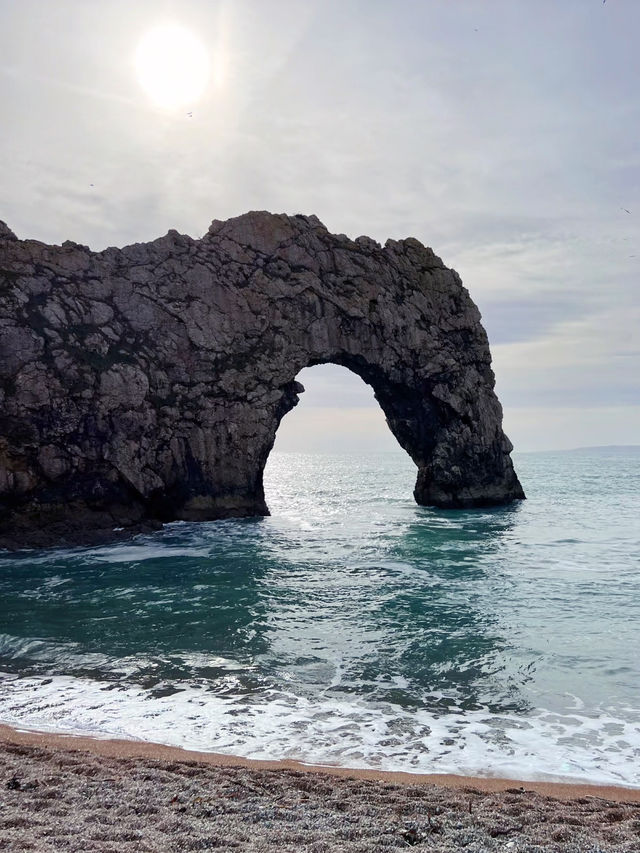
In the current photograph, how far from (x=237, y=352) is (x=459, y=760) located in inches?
1262

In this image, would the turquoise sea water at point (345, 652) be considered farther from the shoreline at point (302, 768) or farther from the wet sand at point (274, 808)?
the wet sand at point (274, 808)

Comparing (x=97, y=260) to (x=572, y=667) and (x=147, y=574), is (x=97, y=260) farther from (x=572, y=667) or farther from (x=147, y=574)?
(x=572, y=667)

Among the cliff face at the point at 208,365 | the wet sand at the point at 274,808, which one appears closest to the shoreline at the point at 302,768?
the wet sand at the point at 274,808

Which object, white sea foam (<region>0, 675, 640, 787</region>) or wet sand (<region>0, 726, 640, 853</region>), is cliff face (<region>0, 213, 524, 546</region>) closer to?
white sea foam (<region>0, 675, 640, 787</region>)

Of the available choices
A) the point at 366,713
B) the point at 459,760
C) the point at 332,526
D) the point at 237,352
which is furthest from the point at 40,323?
the point at 459,760

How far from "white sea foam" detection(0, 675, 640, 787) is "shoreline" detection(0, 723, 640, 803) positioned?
0.72ft

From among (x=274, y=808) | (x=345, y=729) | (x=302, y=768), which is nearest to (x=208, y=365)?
(x=345, y=729)

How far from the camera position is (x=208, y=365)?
37.5 meters

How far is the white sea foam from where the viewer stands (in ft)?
28.7

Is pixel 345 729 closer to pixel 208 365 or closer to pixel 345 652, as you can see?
pixel 345 652

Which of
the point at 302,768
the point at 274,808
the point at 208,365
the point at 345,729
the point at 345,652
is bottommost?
the point at 345,652

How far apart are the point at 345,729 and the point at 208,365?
29.9 metres

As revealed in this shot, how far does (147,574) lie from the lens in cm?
2345

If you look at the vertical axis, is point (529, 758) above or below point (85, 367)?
below
